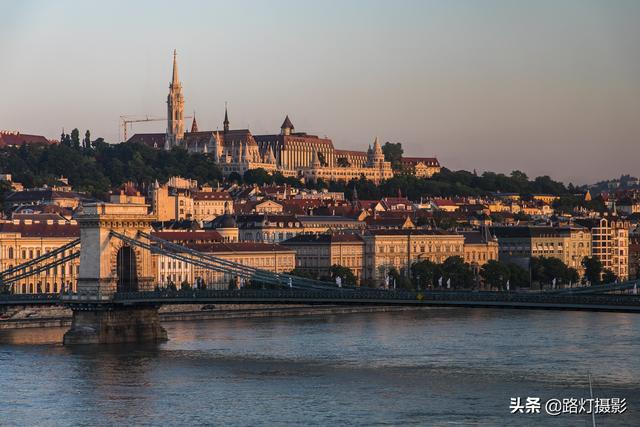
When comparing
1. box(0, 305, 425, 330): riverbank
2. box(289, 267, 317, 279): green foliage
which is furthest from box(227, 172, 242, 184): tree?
box(0, 305, 425, 330): riverbank

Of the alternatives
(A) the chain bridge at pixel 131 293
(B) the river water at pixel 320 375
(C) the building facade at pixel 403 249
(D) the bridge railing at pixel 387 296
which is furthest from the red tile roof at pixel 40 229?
(D) the bridge railing at pixel 387 296

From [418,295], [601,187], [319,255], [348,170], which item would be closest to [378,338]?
[418,295]

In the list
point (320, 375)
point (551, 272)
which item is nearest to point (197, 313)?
point (320, 375)

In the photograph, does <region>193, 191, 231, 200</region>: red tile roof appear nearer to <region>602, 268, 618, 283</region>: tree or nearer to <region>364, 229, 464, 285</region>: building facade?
<region>364, 229, 464, 285</region>: building facade

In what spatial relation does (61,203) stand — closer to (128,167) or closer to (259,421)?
(128,167)

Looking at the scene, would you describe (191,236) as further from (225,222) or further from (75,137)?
(75,137)

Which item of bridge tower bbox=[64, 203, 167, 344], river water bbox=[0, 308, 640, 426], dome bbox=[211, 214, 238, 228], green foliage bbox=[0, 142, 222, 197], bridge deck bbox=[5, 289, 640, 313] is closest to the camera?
river water bbox=[0, 308, 640, 426]

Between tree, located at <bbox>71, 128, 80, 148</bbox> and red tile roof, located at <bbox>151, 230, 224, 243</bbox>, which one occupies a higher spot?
tree, located at <bbox>71, 128, 80, 148</bbox>
